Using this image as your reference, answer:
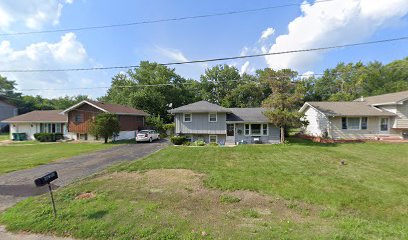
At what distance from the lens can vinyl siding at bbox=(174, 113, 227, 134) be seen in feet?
75.3

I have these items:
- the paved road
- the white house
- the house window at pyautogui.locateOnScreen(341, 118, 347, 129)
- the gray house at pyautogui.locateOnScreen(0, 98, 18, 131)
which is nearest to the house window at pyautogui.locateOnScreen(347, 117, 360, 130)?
Result: the white house

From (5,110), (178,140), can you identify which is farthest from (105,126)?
(5,110)

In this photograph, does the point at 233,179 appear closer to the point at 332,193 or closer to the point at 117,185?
the point at 332,193

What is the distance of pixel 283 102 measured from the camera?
21094 millimetres

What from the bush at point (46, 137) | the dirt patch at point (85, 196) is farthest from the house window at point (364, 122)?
the bush at point (46, 137)

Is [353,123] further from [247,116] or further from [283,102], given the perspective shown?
[247,116]

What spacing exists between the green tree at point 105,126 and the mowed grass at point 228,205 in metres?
14.8

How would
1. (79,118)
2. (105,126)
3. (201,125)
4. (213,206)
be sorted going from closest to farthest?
(213,206)
(201,125)
(105,126)
(79,118)

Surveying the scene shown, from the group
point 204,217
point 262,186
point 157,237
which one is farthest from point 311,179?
point 157,237

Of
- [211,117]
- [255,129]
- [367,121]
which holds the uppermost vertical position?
[211,117]

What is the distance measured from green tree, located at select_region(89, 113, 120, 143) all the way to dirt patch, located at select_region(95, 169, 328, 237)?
1679 cm

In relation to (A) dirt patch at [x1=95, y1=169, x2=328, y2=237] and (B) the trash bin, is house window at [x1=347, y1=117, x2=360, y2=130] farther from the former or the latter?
(B) the trash bin

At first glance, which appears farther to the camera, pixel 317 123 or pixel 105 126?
pixel 317 123

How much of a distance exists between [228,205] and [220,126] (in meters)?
16.4
